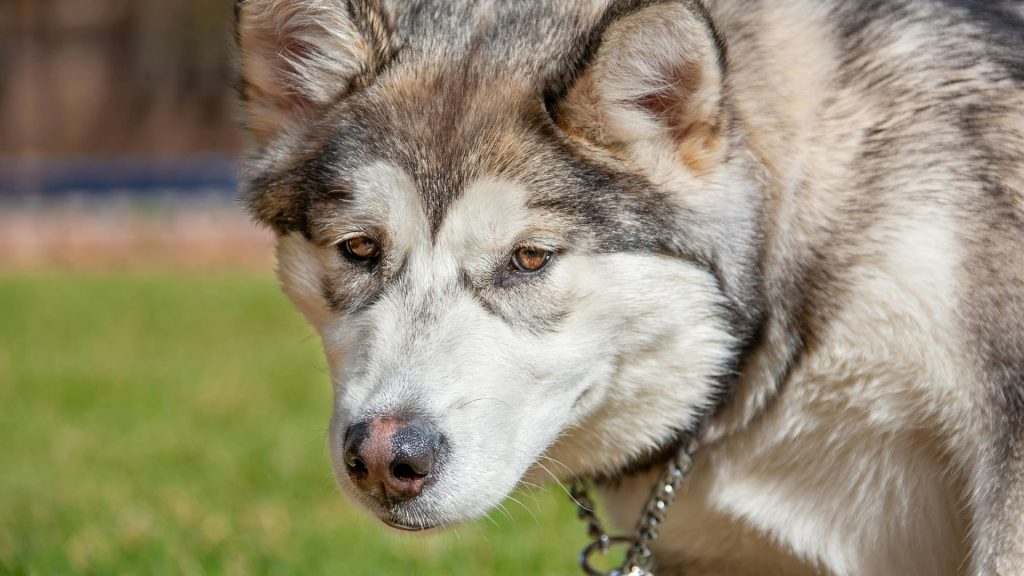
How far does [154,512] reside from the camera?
16.4ft

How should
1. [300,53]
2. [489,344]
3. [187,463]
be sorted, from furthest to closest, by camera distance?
[187,463] < [300,53] < [489,344]

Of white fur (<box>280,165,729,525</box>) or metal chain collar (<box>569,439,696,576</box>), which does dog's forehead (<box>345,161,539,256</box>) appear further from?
metal chain collar (<box>569,439,696,576</box>)

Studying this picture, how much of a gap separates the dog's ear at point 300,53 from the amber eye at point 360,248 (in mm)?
401

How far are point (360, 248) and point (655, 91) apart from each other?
29.9 inches

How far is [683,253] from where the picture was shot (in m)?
2.89

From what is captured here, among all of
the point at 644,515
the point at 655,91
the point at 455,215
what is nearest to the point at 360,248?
the point at 455,215

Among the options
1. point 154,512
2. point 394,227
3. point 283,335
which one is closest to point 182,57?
point 283,335

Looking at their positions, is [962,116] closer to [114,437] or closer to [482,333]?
[482,333]

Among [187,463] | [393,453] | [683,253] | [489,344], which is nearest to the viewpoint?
[393,453]

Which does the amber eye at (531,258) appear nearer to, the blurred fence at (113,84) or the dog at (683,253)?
the dog at (683,253)

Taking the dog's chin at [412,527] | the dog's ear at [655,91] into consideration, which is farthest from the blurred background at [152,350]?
the dog's ear at [655,91]

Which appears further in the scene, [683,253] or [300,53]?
[300,53]

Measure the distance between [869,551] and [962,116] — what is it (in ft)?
3.41

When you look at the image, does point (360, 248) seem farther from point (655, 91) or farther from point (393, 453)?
point (655, 91)
